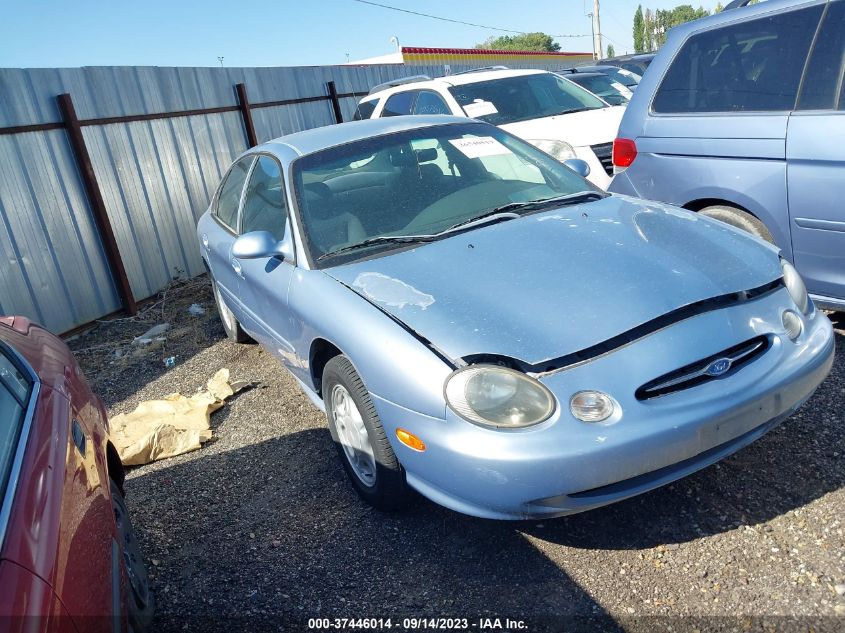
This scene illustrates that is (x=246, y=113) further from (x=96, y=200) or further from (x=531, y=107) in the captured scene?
(x=531, y=107)

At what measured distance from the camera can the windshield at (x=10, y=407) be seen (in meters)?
1.81

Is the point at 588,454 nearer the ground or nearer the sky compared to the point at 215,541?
nearer the sky

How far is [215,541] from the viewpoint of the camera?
3156 millimetres

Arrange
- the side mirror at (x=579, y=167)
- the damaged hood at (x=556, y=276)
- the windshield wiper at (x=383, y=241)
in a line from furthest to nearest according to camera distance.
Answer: the side mirror at (x=579, y=167)
the windshield wiper at (x=383, y=241)
the damaged hood at (x=556, y=276)

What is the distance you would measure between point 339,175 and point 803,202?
97.1 inches

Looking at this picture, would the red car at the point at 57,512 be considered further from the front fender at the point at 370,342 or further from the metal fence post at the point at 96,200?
the metal fence post at the point at 96,200

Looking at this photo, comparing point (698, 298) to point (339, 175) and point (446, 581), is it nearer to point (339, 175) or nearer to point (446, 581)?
point (446, 581)

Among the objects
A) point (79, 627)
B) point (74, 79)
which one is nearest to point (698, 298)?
point (79, 627)

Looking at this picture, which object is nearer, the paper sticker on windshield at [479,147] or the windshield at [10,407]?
the windshield at [10,407]

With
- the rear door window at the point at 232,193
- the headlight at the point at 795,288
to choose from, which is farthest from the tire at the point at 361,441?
the rear door window at the point at 232,193

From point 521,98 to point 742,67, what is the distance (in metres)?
3.82

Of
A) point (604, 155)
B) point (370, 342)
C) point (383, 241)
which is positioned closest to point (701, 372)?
point (370, 342)

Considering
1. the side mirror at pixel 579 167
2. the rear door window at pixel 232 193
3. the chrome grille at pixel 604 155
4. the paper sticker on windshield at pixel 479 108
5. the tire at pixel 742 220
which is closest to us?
the tire at pixel 742 220

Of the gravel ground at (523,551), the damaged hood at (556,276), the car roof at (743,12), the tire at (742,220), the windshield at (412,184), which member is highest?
the car roof at (743,12)
